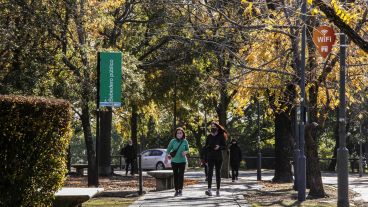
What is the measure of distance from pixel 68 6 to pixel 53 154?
12431 millimetres

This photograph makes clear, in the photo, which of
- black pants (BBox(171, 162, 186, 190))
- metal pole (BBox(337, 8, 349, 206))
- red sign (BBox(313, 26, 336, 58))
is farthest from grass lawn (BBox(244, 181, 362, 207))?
red sign (BBox(313, 26, 336, 58))

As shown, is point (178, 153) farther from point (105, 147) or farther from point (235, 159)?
point (105, 147)

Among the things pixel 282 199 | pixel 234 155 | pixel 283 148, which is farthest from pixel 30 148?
pixel 234 155

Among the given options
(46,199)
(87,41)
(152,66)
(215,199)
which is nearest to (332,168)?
(152,66)

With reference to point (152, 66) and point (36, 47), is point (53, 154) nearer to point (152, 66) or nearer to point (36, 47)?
point (36, 47)

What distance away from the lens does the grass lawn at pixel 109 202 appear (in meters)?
16.0

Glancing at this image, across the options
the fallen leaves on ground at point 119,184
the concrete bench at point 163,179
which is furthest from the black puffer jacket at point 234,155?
the concrete bench at point 163,179

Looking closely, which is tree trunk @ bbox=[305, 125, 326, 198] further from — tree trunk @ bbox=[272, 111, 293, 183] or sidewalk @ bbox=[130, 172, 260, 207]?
tree trunk @ bbox=[272, 111, 293, 183]

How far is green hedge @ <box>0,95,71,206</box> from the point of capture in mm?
9469

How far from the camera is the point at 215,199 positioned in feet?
56.7

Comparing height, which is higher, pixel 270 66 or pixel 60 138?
pixel 270 66

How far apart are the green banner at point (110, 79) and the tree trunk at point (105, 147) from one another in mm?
14274

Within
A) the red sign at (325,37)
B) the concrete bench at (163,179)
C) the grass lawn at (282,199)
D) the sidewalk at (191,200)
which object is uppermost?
the red sign at (325,37)

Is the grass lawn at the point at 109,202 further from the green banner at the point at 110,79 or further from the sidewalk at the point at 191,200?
the green banner at the point at 110,79
